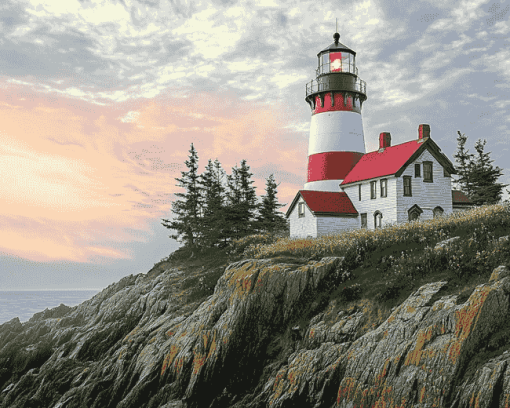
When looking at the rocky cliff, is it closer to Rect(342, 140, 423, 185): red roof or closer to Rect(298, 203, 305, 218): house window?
Rect(298, 203, 305, 218): house window

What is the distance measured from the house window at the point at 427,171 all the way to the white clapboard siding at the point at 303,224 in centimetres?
807

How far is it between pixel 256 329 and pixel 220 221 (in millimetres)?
17277

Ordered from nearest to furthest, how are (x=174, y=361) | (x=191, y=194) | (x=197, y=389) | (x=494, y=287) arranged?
(x=494, y=287) < (x=197, y=389) < (x=174, y=361) < (x=191, y=194)

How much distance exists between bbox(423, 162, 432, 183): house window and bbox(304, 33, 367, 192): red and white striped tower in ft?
20.0

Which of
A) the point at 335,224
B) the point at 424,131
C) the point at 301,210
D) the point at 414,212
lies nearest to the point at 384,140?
the point at 424,131

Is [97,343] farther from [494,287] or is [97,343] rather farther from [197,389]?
[494,287]

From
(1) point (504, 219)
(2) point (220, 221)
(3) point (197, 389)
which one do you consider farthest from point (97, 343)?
(1) point (504, 219)

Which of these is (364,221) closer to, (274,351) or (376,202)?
(376,202)

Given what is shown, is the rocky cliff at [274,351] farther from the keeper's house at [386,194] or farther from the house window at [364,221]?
the house window at [364,221]

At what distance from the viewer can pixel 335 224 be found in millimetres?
32312

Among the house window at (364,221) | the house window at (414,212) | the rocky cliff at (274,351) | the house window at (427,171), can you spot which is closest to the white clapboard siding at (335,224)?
the house window at (364,221)

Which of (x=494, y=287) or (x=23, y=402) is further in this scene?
(x=23, y=402)

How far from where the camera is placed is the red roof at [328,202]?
3216 centimetres

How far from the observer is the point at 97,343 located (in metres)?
22.3
